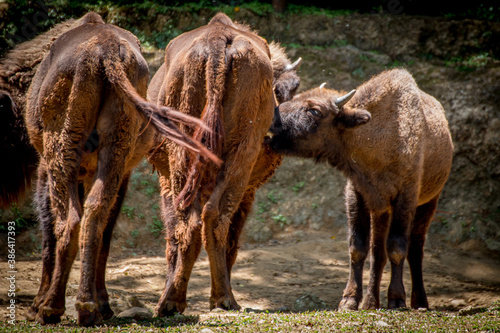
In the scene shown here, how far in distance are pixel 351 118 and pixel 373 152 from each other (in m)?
0.47

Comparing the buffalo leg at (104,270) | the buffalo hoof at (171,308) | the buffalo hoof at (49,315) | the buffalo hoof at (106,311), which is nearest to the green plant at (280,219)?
the buffalo leg at (104,270)

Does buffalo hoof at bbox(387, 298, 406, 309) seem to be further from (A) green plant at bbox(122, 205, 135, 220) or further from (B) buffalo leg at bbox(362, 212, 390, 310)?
(A) green plant at bbox(122, 205, 135, 220)

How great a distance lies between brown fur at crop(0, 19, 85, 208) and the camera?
585 cm

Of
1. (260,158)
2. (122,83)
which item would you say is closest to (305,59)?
(260,158)

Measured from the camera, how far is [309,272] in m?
7.70

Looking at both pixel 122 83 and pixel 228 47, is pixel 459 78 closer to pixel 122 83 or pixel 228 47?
pixel 228 47

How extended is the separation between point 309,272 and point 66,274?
14.6 ft

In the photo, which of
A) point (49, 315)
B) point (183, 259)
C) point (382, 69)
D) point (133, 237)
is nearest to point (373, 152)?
point (183, 259)

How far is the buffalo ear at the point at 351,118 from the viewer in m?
5.75

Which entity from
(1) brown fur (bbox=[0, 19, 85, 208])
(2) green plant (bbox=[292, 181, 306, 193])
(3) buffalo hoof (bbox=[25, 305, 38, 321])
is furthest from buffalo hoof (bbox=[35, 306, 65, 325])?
(2) green plant (bbox=[292, 181, 306, 193])

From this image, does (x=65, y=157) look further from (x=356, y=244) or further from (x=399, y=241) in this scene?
(x=399, y=241)

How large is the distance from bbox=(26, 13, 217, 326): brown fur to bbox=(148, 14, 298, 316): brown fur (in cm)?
42

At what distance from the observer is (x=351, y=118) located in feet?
19.2

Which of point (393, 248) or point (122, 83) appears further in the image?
point (393, 248)
